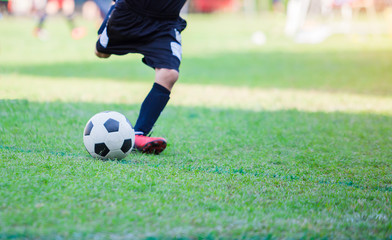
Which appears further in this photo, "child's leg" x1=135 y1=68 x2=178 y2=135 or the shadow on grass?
the shadow on grass

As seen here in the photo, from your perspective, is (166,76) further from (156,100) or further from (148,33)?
(148,33)

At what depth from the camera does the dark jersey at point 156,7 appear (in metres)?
3.85

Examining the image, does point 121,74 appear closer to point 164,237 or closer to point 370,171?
point 370,171

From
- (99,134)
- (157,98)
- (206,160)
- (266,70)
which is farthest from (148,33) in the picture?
(266,70)

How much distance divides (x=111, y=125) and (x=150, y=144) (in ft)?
1.16

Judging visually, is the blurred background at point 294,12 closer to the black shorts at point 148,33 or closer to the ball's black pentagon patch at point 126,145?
the black shorts at point 148,33

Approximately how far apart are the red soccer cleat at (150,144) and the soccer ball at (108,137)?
0.20 meters

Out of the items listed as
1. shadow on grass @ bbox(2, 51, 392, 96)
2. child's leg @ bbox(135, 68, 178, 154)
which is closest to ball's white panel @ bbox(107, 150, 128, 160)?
child's leg @ bbox(135, 68, 178, 154)

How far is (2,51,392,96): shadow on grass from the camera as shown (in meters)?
8.02

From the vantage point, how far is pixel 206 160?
141 inches

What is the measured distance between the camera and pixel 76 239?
2.04m

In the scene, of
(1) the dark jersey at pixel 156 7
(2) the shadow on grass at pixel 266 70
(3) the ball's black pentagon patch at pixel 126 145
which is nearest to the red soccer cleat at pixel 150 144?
(3) the ball's black pentagon patch at pixel 126 145

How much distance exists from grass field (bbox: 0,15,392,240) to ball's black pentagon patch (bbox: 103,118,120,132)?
238 mm

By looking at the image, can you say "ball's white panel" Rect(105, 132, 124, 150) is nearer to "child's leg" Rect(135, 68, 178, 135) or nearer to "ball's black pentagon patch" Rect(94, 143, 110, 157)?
"ball's black pentagon patch" Rect(94, 143, 110, 157)
